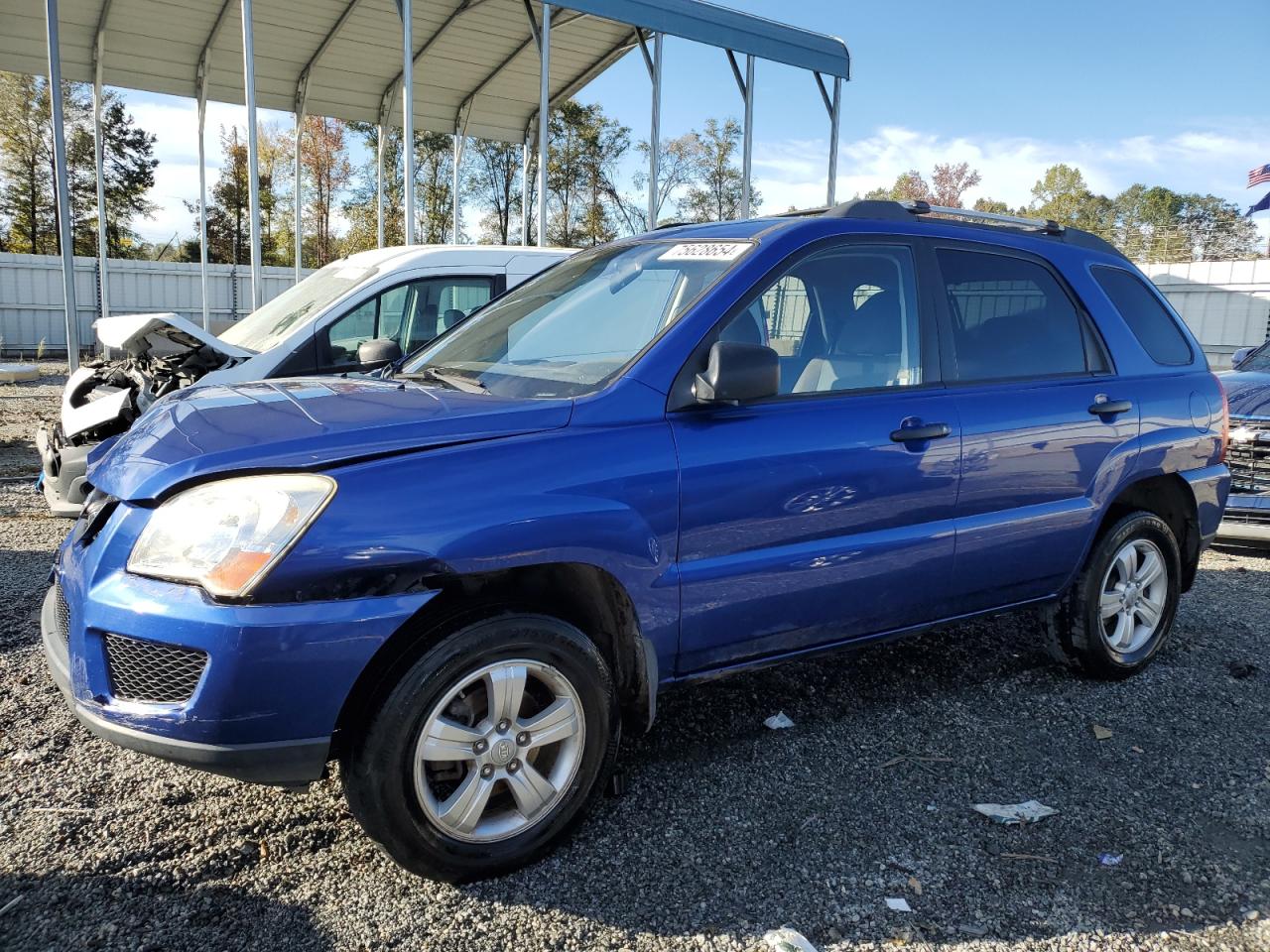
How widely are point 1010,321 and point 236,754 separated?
10.8ft

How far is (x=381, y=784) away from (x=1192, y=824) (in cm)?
257

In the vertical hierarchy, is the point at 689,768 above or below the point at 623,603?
below

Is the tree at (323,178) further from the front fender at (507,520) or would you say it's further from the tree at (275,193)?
the front fender at (507,520)

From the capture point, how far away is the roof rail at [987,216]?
375 centimetres

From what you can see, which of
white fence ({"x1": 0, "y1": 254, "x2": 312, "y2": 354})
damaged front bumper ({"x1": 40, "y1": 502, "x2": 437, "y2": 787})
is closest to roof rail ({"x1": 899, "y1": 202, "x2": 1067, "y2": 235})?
damaged front bumper ({"x1": 40, "y1": 502, "x2": 437, "y2": 787})

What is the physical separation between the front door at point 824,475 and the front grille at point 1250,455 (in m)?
4.43

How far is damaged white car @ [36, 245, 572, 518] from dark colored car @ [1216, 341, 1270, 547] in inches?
208

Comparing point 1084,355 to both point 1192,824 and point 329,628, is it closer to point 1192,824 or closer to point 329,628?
point 1192,824

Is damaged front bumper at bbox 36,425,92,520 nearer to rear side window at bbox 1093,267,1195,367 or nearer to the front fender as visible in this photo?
the front fender

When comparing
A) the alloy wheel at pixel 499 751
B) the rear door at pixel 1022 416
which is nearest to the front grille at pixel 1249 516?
the rear door at pixel 1022 416

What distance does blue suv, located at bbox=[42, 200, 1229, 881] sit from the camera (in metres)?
2.30

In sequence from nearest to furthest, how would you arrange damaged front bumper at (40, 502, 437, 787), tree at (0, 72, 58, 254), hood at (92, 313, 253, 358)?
damaged front bumper at (40, 502, 437, 787), hood at (92, 313, 253, 358), tree at (0, 72, 58, 254)

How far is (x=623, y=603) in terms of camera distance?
278cm

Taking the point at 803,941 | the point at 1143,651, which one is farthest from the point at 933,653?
the point at 803,941
